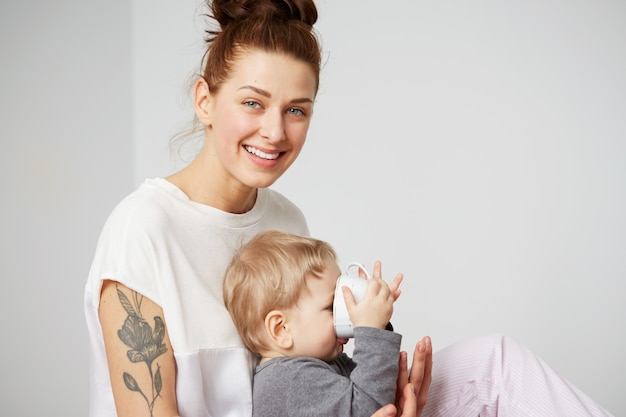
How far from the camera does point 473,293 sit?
12.1 feet

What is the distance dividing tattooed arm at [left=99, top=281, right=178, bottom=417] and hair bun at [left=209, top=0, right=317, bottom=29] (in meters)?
0.76

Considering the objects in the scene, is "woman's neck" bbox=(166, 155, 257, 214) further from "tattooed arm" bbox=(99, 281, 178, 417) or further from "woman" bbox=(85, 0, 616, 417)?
"tattooed arm" bbox=(99, 281, 178, 417)

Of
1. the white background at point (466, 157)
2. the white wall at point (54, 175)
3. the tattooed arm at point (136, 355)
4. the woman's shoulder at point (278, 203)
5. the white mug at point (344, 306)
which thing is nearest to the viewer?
the tattooed arm at point (136, 355)

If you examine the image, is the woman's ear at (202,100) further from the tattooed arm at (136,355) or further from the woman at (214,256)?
the tattooed arm at (136,355)

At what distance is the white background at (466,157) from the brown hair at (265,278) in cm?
177

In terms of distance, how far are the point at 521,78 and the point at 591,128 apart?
39 centimetres

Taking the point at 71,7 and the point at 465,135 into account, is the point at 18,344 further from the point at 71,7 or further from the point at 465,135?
the point at 465,135

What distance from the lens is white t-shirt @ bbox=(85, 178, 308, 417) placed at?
5.79 ft

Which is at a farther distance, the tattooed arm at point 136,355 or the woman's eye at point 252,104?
the woman's eye at point 252,104

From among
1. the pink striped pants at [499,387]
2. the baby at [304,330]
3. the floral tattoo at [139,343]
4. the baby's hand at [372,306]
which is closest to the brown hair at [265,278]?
the baby at [304,330]

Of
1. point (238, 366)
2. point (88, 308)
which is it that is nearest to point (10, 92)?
point (88, 308)

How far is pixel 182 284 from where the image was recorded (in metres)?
1.83

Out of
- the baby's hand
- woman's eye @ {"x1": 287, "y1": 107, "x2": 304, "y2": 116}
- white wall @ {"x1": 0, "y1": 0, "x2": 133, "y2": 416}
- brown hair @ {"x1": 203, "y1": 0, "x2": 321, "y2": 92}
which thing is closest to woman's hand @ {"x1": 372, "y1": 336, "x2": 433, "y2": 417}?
the baby's hand

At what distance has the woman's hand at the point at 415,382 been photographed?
70.2 inches
